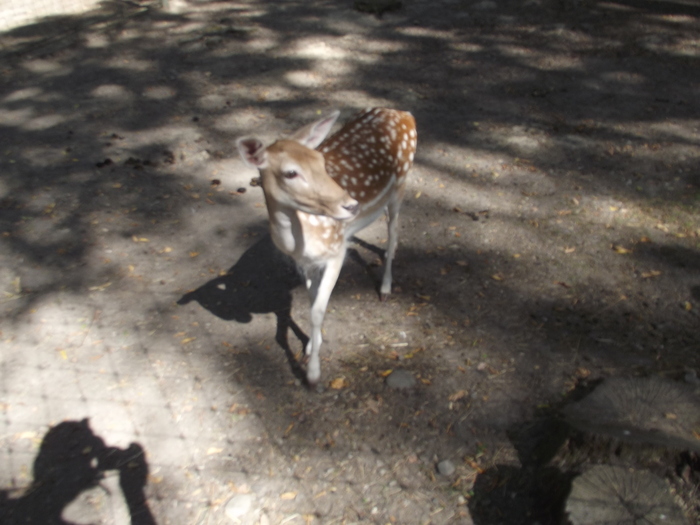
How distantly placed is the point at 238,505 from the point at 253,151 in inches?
70.2

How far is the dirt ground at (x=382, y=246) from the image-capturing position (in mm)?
3146

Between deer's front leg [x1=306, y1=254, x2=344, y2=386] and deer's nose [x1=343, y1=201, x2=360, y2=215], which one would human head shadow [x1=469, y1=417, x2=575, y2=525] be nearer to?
deer's front leg [x1=306, y1=254, x2=344, y2=386]

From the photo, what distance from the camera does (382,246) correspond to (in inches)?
195

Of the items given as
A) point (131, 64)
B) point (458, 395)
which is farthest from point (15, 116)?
point (458, 395)

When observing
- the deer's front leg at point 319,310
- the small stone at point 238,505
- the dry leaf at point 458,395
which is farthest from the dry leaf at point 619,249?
the small stone at point 238,505

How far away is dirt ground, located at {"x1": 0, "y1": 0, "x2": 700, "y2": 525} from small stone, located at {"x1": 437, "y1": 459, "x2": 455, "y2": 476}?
15mm

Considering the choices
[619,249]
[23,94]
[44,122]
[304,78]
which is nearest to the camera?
[619,249]

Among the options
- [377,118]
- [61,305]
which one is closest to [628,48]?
[377,118]

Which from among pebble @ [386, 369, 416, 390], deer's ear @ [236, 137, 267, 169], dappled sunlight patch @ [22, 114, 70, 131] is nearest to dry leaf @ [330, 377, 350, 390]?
pebble @ [386, 369, 416, 390]

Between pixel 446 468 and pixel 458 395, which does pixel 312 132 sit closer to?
pixel 458 395

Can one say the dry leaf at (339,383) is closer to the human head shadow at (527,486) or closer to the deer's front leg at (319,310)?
the deer's front leg at (319,310)

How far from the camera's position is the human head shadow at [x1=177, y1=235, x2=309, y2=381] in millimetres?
4141

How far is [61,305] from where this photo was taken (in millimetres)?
4172

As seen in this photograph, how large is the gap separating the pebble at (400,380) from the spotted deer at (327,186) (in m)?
0.45
